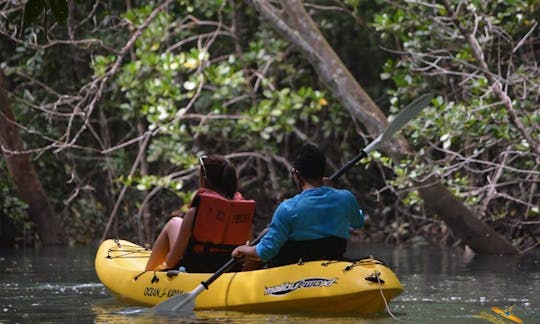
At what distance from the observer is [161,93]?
13.3 metres

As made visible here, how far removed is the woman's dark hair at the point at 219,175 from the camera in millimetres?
7531

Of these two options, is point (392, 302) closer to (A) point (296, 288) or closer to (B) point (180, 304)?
(A) point (296, 288)

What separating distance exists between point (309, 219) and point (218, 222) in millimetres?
987

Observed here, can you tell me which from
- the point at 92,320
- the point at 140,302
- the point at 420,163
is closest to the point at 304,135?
the point at 420,163

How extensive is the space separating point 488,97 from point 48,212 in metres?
A: 5.61

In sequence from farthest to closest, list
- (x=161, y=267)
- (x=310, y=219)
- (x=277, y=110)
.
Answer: (x=277, y=110)
(x=161, y=267)
(x=310, y=219)

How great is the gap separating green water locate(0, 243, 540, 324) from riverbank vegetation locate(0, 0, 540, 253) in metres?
0.77

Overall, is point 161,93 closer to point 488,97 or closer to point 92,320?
point 488,97

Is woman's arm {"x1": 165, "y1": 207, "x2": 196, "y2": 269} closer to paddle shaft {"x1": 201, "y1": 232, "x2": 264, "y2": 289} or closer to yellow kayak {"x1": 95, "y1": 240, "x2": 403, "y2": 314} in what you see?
yellow kayak {"x1": 95, "y1": 240, "x2": 403, "y2": 314}

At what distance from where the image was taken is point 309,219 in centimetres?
673

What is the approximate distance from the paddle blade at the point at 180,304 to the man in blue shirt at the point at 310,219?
0.50 metres

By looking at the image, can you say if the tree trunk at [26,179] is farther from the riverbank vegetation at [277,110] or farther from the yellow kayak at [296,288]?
the yellow kayak at [296,288]

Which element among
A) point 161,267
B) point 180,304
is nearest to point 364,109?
point 161,267

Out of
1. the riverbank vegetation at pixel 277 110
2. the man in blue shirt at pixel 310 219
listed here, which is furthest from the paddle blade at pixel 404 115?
the riverbank vegetation at pixel 277 110
